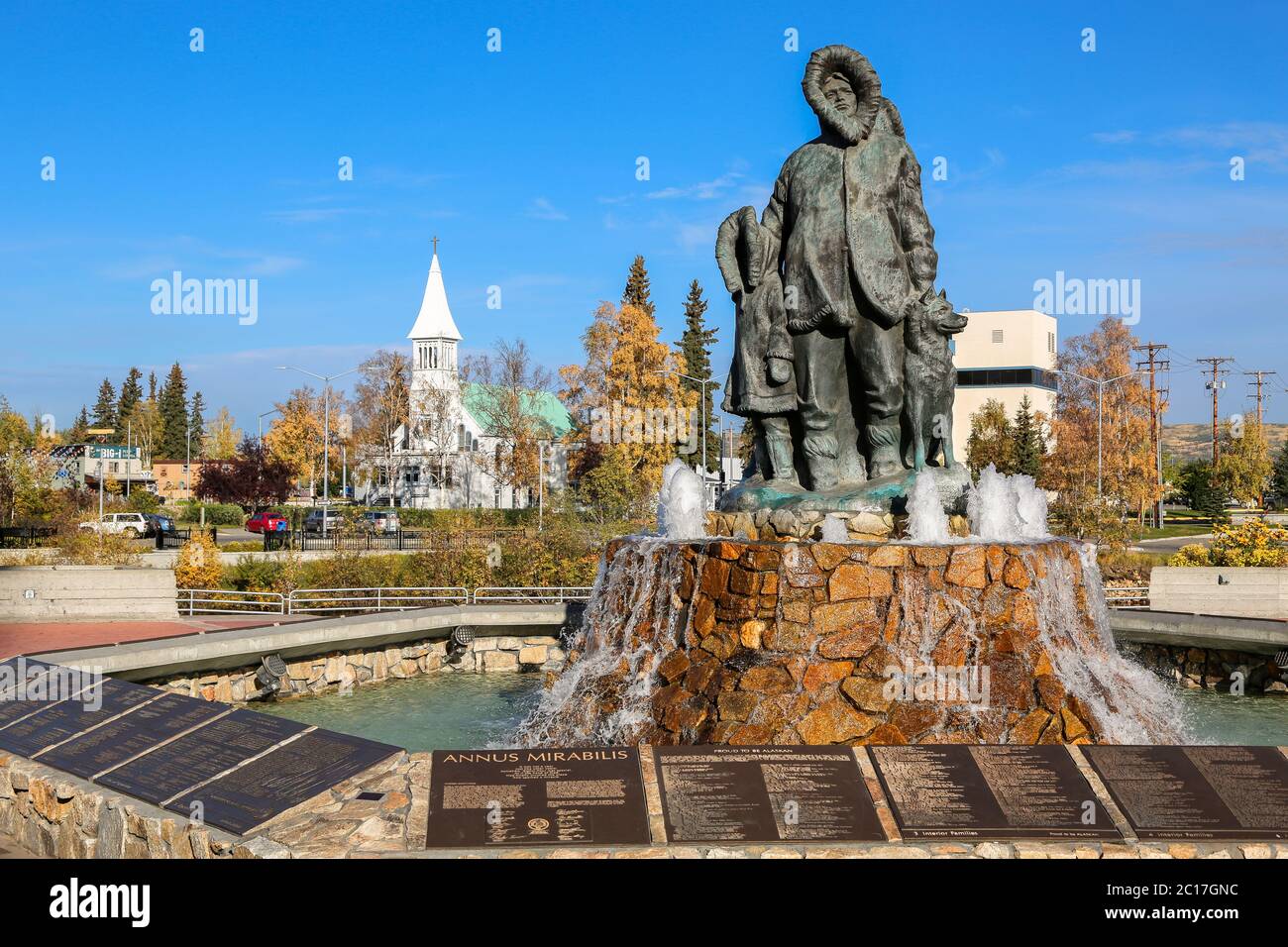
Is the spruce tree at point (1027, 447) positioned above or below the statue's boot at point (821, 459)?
above

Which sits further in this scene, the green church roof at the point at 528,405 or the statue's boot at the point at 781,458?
the green church roof at the point at 528,405

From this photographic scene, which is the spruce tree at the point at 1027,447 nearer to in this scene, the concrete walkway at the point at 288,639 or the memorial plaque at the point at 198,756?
the concrete walkway at the point at 288,639

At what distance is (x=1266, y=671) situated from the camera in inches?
575

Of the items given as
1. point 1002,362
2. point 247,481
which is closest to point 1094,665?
point 247,481

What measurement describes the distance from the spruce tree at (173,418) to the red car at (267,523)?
57.5 meters

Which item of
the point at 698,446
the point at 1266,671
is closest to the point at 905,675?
the point at 1266,671

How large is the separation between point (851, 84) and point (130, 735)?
903cm

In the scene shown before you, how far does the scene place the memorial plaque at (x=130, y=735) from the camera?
7.59 m

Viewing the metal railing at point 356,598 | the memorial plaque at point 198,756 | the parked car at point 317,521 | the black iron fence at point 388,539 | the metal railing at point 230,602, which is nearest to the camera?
the memorial plaque at point 198,756

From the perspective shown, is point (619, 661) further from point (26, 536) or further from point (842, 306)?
point (26, 536)

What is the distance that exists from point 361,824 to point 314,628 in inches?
342

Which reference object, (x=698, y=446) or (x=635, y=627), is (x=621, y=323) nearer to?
(x=698, y=446)

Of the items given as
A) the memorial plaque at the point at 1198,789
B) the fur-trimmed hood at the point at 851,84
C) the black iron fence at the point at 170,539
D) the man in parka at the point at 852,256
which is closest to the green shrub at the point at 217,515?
the black iron fence at the point at 170,539

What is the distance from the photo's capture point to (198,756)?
719 centimetres
